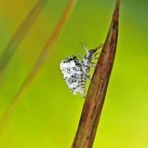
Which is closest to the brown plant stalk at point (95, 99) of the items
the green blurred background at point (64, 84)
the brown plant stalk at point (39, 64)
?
the green blurred background at point (64, 84)

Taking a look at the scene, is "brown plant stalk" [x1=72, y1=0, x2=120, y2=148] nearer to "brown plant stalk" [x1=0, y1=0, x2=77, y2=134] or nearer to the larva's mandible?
the larva's mandible

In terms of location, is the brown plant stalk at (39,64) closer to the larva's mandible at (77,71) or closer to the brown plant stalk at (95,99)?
the larva's mandible at (77,71)

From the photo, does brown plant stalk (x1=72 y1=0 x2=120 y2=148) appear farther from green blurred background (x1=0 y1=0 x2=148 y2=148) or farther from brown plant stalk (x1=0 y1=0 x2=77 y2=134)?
brown plant stalk (x1=0 y1=0 x2=77 y2=134)

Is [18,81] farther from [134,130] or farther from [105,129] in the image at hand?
[134,130]

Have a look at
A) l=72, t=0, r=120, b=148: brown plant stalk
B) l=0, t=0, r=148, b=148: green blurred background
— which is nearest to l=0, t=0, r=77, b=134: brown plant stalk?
l=0, t=0, r=148, b=148: green blurred background

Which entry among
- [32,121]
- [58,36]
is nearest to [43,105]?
[32,121]
